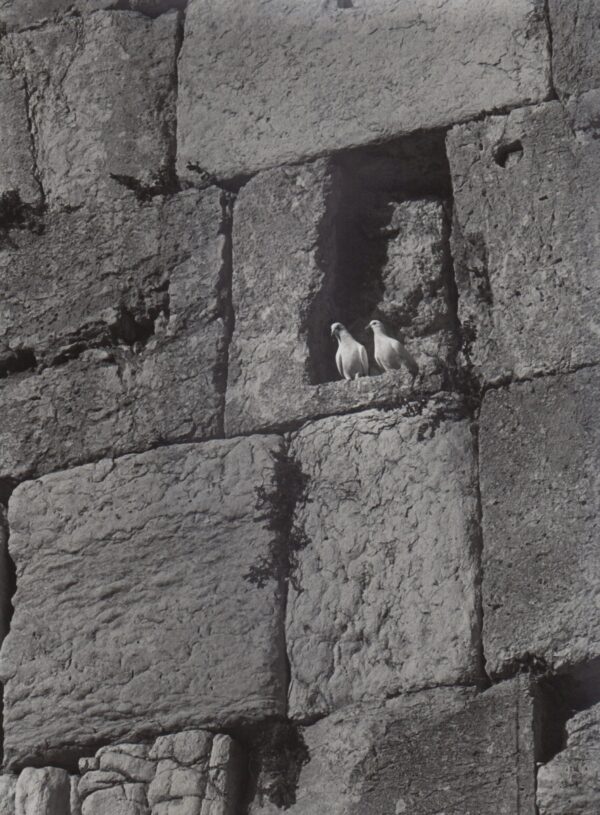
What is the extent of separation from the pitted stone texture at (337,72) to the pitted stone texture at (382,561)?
0.98 meters

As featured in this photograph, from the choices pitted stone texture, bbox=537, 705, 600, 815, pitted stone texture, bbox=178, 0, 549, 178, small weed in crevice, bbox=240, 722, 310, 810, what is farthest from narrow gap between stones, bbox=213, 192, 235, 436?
pitted stone texture, bbox=537, 705, 600, 815

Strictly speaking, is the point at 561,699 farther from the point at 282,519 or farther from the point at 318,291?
the point at 318,291

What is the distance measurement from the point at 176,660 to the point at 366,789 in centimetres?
70

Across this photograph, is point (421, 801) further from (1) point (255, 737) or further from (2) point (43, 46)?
(2) point (43, 46)

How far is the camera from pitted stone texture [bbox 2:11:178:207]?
Answer: 6781mm

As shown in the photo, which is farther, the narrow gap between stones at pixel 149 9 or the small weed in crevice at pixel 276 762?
the narrow gap between stones at pixel 149 9

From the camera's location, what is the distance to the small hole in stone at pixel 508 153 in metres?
6.13

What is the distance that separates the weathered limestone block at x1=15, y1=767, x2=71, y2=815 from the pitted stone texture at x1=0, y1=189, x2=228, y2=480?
3.14ft

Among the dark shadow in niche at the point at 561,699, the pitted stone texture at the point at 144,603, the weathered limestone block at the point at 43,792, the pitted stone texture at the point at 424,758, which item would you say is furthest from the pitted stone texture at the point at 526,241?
the weathered limestone block at the point at 43,792

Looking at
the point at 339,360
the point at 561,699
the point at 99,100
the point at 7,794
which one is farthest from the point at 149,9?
the point at 561,699

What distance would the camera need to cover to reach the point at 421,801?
17.6ft

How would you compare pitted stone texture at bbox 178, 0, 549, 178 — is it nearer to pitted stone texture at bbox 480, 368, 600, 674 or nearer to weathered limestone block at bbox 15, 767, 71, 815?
pitted stone texture at bbox 480, 368, 600, 674

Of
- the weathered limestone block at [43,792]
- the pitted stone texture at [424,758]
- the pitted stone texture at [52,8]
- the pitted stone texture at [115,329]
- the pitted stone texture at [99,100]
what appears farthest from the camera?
the pitted stone texture at [52,8]

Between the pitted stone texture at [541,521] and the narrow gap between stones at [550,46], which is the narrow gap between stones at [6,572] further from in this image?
the narrow gap between stones at [550,46]
